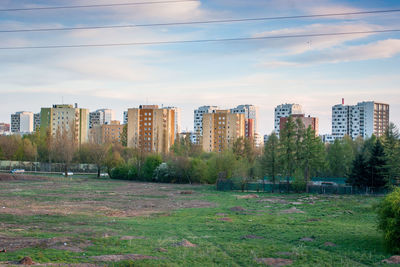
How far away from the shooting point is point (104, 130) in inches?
7392

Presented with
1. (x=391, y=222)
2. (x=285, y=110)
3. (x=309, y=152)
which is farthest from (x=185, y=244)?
(x=285, y=110)

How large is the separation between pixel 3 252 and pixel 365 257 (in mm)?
16518

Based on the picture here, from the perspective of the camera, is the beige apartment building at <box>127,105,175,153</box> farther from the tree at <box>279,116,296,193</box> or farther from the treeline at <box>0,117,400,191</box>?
the tree at <box>279,116,296,193</box>

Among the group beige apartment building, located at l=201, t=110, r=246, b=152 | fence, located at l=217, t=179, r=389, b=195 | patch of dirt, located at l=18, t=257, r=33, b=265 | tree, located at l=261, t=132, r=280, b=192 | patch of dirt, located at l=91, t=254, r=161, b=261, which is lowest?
fence, located at l=217, t=179, r=389, b=195

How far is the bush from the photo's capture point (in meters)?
19.9

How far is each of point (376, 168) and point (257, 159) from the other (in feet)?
65.6

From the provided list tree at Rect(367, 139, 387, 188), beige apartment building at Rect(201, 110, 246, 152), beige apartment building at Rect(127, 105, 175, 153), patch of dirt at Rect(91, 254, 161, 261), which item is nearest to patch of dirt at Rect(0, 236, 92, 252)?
patch of dirt at Rect(91, 254, 161, 261)

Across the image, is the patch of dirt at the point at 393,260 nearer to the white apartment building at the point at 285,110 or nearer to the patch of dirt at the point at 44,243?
the patch of dirt at the point at 44,243

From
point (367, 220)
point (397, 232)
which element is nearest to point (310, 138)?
point (367, 220)

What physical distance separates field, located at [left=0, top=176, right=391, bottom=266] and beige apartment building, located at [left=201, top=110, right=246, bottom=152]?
101 m

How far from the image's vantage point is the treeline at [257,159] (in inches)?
2228

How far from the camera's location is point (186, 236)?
2394 cm

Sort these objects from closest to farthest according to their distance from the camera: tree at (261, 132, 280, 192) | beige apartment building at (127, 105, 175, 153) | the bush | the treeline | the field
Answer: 1. the field
2. the bush
3. the treeline
4. tree at (261, 132, 280, 192)
5. beige apartment building at (127, 105, 175, 153)

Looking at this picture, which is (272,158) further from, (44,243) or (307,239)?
(44,243)
